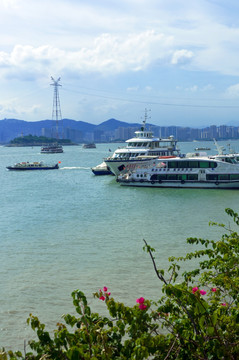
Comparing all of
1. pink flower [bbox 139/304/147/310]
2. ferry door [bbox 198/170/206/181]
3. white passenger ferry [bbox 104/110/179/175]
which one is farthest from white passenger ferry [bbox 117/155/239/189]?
pink flower [bbox 139/304/147/310]

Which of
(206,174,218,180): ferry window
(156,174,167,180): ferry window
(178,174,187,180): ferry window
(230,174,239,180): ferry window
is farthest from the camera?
(156,174,167,180): ferry window

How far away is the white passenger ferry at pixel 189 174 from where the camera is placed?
36.4 m

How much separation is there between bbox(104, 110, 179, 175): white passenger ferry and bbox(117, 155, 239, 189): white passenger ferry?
3.54 meters

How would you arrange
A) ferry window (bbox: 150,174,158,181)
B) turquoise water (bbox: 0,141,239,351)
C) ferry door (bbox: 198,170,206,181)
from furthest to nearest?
ferry window (bbox: 150,174,158,181), ferry door (bbox: 198,170,206,181), turquoise water (bbox: 0,141,239,351)

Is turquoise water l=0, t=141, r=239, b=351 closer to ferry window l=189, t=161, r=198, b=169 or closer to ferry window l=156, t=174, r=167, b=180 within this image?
ferry window l=189, t=161, r=198, b=169

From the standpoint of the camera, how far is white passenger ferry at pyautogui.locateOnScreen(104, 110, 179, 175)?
44750 millimetres

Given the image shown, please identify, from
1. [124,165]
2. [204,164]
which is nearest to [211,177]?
[204,164]

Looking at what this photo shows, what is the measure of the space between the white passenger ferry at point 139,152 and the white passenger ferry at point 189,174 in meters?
3.54

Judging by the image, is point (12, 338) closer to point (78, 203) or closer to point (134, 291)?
point (134, 291)

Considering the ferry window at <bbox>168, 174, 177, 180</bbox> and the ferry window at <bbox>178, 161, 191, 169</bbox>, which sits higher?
the ferry window at <bbox>178, 161, 191, 169</bbox>

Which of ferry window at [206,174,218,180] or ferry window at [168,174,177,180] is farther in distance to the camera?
ferry window at [168,174,177,180]

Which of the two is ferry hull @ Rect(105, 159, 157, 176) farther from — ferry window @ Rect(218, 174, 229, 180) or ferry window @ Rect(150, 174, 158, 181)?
ferry window @ Rect(218, 174, 229, 180)

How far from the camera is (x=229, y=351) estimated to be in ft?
15.9

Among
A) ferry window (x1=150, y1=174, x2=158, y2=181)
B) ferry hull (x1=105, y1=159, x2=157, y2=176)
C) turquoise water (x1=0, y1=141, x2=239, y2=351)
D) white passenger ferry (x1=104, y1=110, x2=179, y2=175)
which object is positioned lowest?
turquoise water (x1=0, y1=141, x2=239, y2=351)
